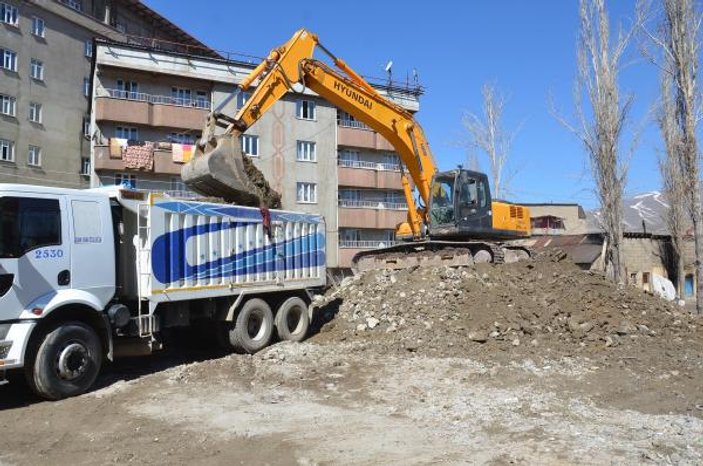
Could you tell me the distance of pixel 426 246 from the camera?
Answer: 17391 mm

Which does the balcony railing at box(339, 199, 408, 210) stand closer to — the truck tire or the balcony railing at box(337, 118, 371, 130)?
the balcony railing at box(337, 118, 371, 130)

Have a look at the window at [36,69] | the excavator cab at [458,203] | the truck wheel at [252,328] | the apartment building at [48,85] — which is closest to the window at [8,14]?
the apartment building at [48,85]

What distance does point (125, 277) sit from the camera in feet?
31.1

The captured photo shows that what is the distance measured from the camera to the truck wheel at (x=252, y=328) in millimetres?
11039

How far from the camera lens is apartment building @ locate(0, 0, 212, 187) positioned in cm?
3888

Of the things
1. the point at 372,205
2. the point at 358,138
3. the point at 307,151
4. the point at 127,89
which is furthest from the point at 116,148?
the point at 372,205

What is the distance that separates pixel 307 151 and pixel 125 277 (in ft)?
103

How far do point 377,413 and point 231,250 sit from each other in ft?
14.6

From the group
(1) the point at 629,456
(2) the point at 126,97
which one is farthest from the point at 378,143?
(1) the point at 629,456

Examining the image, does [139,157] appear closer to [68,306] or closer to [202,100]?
[202,100]

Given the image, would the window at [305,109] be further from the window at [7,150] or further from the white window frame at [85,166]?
the window at [7,150]

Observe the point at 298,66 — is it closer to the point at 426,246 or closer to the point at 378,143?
the point at 426,246

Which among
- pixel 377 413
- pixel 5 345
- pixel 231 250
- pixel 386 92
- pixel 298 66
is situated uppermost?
pixel 386 92

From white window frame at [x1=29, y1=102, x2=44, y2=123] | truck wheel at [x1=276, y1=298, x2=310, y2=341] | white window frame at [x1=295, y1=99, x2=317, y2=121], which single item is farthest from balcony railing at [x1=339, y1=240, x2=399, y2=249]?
truck wheel at [x1=276, y1=298, x2=310, y2=341]
